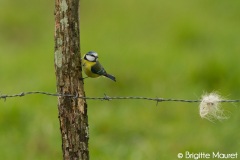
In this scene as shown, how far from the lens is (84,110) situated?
5152 millimetres

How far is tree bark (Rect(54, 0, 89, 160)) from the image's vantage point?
16.6ft

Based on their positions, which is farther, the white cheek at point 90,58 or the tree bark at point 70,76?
the white cheek at point 90,58

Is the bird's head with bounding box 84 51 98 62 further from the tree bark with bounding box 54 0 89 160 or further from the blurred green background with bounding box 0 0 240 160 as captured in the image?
the blurred green background with bounding box 0 0 240 160

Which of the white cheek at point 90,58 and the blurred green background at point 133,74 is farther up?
the blurred green background at point 133,74

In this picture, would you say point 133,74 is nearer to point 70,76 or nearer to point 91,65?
point 91,65

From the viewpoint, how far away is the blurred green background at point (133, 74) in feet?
27.6

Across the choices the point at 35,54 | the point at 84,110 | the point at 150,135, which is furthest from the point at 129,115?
the point at 84,110

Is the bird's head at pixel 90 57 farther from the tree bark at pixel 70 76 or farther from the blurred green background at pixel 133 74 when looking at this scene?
the blurred green background at pixel 133 74

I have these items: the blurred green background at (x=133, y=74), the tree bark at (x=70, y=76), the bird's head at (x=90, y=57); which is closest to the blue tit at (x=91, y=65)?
the bird's head at (x=90, y=57)

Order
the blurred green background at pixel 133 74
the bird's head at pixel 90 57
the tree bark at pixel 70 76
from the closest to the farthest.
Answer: the tree bark at pixel 70 76, the bird's head at pixel 90 57, the blurred green background at pixel 133 74

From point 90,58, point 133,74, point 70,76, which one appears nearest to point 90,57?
point 90,58

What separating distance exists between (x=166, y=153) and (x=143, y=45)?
4711 mm

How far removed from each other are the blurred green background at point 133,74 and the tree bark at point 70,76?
109 inches

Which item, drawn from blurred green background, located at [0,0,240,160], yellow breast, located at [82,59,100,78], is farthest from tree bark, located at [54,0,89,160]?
blurred green background, located at [0,0,240,160]
